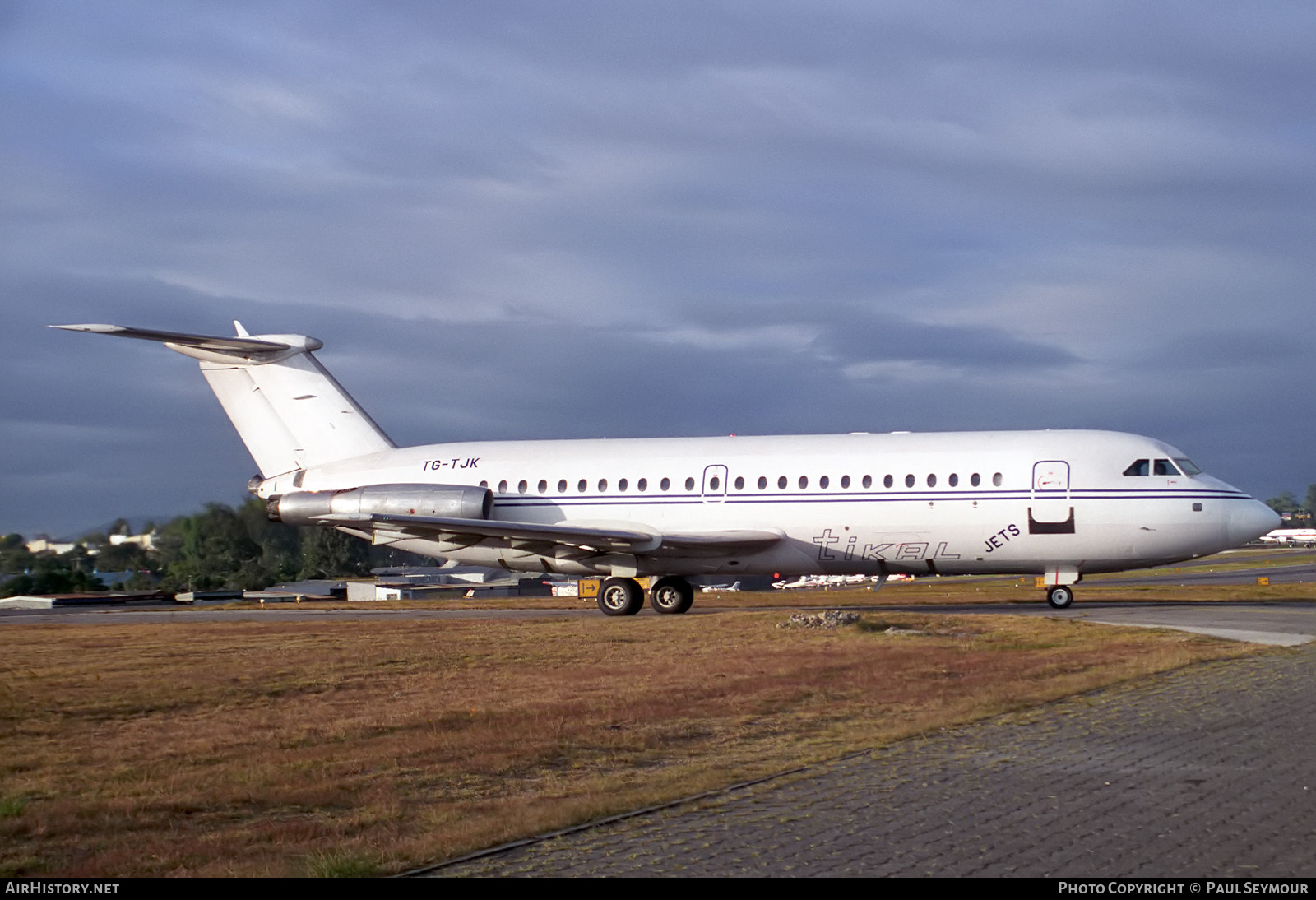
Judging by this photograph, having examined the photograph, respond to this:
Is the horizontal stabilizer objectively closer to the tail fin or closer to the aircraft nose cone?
the tail fin

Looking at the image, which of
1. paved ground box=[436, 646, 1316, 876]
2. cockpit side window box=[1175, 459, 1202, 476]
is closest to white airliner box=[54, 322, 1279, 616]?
cockpit side window box=[1175, 459, 1202, 476]

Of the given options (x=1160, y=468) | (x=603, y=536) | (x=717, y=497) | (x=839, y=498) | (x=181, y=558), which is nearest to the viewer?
(x=1160, y=468)

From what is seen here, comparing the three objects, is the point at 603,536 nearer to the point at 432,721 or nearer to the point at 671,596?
the point at 671,596

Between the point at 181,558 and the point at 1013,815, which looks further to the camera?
the point at 181,558

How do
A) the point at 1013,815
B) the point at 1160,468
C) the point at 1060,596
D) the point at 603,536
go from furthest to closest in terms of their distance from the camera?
1. the point at 603,536
2. the point at 1060,596
3. the point at 1160,468
4. the point at 1013,815

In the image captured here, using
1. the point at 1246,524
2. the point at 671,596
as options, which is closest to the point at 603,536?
the point at 671,596

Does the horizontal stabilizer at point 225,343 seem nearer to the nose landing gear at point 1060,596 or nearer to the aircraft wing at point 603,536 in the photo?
the aircraft wing at point 603,536

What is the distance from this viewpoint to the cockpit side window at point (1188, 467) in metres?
26.9

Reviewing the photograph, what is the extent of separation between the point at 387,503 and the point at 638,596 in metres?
6.31

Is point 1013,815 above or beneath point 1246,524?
beneath

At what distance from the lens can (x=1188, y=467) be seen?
88.5ft

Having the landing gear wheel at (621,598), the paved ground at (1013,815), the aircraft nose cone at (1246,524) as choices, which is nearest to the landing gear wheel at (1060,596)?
the aircraft nose cone at (1246,524)

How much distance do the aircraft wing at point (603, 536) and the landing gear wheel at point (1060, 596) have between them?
234 inches

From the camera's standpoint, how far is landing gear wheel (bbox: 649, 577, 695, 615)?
97.3 ft
